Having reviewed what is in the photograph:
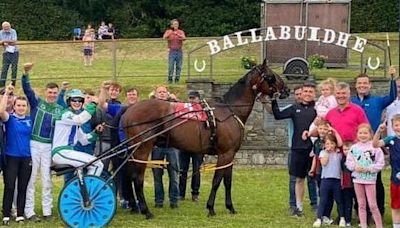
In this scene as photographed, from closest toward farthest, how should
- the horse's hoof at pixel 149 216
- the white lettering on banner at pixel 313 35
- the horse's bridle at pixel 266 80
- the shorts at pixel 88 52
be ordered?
the horse's hoof at pixel 149 216 < the horse's bridle at pixel 266 80 < the white lettering on banner at pixel 313 35 < the shorts at pixel 88 52

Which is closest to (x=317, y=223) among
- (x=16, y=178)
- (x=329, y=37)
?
(x=16, y=178)

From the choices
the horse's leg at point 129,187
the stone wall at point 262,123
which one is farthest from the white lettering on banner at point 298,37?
the horse's leg at point 129,187

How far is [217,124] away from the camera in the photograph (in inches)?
426

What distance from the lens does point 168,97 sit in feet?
Answer: 37.9

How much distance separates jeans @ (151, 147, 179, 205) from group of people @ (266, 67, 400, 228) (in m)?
1.69

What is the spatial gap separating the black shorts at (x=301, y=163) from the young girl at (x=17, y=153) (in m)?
3.37

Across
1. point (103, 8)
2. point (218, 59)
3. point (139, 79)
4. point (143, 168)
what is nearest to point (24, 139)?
point (143, 168)

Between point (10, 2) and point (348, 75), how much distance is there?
22.4 metres

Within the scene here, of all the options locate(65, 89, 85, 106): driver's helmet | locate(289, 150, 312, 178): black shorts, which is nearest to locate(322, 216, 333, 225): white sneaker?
locate(289, 150, 312, 178): black shorts

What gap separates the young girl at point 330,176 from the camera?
9.96 metres

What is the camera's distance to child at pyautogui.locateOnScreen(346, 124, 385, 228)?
31.1 ft

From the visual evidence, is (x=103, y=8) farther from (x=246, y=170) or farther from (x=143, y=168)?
(x=143, y=168)

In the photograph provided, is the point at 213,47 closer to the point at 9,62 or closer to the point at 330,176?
the point at 9,62

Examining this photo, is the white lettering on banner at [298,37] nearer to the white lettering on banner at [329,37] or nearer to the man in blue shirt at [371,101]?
the white lettering on banner at [329,37]
